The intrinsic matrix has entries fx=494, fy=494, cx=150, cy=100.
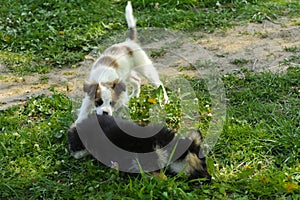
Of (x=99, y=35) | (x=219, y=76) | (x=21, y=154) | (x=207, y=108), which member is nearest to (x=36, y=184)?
(x=21, y=154)

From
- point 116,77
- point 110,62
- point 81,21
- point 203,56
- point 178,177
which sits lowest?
point 203,56

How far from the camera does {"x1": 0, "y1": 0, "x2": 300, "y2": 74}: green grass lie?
5.68 meters

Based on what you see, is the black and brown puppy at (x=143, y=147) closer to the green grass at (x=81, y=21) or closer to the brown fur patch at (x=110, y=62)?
the brown fur patch at (x=110, y=62)

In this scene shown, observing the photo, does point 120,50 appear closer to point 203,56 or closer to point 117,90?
point 117,90

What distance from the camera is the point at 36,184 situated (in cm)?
342

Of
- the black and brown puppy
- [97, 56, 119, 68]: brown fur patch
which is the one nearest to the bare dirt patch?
[97, 56, 119, 68]: brown fur patch

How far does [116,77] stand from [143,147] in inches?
43.4

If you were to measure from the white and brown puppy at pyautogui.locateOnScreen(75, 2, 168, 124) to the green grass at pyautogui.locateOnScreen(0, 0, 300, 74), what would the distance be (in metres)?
1.11

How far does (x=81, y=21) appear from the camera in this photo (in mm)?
6418

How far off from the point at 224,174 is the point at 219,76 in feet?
5.73

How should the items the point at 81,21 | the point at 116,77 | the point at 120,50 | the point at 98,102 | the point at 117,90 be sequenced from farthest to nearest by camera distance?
the point at 81,21
the point at 120,50
the point at 116,77
the point at 117,90
the point at 98,102

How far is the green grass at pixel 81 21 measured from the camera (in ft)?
18.6

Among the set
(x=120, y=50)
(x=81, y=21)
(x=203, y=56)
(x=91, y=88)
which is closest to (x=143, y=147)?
(x=91, y=88)

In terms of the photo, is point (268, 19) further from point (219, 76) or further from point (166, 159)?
point (166, 159)
